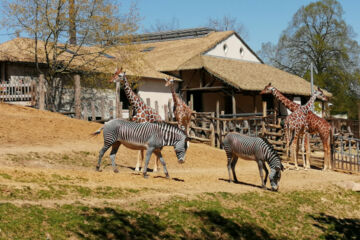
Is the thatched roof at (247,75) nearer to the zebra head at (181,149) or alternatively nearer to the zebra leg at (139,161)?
the zebra leg at (139,161)

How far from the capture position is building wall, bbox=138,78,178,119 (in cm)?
3466

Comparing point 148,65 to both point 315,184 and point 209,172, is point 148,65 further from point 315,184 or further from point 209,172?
point 315,184

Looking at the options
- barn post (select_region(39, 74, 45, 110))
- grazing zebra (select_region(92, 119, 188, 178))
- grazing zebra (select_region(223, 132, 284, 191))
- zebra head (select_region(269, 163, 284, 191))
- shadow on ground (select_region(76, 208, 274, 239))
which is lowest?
shadow on ground (select_region(76, 208, 274, 239))

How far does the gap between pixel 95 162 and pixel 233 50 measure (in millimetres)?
26335

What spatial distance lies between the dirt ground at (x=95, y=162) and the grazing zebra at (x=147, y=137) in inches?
34.9

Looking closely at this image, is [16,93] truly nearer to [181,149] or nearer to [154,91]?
[154,91]

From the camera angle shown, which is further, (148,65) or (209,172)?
(148,65)

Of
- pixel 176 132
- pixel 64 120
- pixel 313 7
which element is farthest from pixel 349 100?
pixel 176 132

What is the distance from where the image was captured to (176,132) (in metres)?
15.6

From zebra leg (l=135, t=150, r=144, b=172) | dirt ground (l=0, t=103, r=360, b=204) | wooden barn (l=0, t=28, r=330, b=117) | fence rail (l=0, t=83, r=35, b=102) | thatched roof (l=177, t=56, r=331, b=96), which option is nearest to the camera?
dirt ground (l=0, t=103, r=360, b=204)

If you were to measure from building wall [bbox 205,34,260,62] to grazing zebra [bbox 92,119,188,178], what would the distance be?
24.7 metres

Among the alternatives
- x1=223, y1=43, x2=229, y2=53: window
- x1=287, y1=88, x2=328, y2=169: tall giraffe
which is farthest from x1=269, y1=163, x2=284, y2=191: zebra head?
x1=223, y1=43, x2=229, y2=53: window

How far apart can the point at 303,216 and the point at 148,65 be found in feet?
79.1

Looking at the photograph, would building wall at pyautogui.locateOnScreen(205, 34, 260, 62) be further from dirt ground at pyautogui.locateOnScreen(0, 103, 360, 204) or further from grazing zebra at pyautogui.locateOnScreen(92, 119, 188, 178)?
grazing zebra at pyautogui.locateOnScreen(92, 119, 188, 178)
